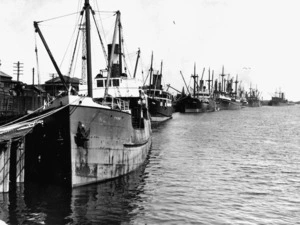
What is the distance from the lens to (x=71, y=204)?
1228 cm

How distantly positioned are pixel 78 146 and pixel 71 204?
2676 mm

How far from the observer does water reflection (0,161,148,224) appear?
11.0m

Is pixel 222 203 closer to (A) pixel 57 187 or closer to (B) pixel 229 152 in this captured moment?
(A) pixel 57 187

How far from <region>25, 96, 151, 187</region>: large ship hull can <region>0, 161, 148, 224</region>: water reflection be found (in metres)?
0.60

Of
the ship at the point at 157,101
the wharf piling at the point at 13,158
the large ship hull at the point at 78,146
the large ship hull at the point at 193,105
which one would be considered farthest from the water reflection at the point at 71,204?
the large ship hull at the point at 193,105

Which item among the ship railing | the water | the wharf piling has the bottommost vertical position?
the water

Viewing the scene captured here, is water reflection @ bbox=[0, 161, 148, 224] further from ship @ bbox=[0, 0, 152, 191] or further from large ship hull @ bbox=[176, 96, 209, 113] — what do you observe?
large ship hull @ bbox=[176, 96, 209, 113]

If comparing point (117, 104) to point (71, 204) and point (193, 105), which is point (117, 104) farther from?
point (193, 105)

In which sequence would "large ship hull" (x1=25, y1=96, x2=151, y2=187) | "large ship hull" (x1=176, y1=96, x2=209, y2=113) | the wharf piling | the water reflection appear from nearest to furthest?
the water reflection → the wharf piling → "large ship hull" (x1=25, y1=96, x2=151, y2=187) → "large ship hull" (x1=176, y1=96, x2=209, y2=113)

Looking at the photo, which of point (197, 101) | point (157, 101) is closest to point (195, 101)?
point (197, 101)

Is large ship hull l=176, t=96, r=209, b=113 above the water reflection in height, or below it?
above

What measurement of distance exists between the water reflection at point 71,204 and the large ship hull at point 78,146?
0.60 m

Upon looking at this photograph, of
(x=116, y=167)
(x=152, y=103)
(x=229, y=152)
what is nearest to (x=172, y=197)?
(x=116, y=167)

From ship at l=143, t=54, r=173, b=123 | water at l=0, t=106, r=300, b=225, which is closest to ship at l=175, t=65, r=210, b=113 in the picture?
ship at l=143, t=54, r=173, b=123
